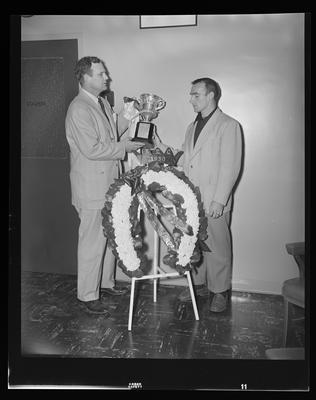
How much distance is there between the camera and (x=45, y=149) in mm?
3012

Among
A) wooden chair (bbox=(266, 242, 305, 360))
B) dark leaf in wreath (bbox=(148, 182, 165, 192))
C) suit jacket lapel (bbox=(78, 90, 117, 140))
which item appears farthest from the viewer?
suit jacket lapel (bbox=(78, 90, 117, 140))

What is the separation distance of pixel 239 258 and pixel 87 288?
1217mm

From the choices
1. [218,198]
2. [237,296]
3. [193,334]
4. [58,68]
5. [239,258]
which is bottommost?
[193,334]

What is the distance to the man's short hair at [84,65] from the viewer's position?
3008mm

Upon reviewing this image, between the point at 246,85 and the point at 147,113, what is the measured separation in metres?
0.77

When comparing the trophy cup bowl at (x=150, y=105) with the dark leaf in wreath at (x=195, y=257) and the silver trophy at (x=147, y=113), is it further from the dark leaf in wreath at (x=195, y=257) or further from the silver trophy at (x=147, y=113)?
the dark leaf in wreath at (x=195, y=257)

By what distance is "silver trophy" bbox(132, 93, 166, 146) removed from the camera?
3.09m

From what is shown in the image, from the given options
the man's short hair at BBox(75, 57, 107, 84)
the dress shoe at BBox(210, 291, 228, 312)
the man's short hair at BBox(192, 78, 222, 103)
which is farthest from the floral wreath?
the man's short hair at BBox(75, 57, 107, 84)

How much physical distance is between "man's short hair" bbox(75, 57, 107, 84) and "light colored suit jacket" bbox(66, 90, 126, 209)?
13 centimetres

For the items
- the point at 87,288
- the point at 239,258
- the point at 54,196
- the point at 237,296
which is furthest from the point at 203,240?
the point at 54,196

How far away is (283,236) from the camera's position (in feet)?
9.52

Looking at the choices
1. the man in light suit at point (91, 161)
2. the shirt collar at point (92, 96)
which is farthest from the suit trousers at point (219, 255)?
the shirt collar at point (92, 96)

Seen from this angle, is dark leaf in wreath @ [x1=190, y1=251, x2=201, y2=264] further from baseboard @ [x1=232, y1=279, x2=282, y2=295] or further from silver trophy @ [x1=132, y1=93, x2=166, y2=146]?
silver trophy @ [x1=132, y1=93, x2=166, y2=146]

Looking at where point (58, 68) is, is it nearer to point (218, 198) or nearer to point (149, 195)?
point (149, 195)
